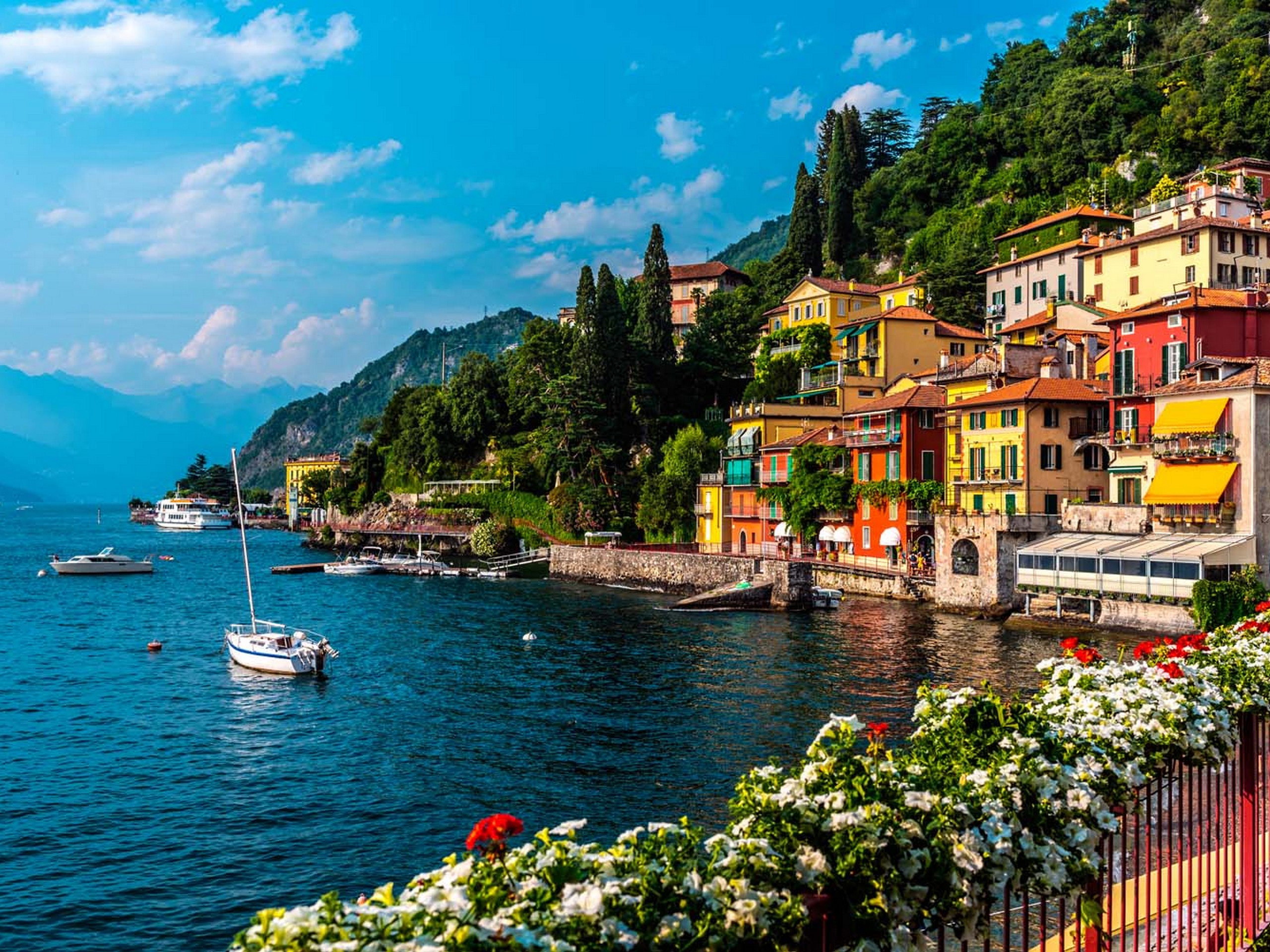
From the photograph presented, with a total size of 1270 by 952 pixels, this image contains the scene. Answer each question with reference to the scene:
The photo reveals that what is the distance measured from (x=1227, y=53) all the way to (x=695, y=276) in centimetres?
5999

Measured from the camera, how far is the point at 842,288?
3214 inches

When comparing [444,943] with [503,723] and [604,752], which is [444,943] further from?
[503,723]

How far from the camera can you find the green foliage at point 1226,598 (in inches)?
1352

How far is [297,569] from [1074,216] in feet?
233

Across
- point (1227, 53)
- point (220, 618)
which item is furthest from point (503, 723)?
point (1227, 53)

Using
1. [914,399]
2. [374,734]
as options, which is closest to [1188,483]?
[914,399]

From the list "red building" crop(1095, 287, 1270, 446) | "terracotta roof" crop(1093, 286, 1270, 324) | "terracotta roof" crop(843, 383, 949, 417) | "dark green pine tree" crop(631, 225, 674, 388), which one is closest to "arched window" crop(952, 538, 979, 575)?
"red building" crop(1095, 287, 1270, 446)

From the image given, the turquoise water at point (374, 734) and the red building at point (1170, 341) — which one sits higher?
the red building at point (1170, 341)

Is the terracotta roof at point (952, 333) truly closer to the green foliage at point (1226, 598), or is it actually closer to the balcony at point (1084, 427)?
the balcony at point (1084, 427)

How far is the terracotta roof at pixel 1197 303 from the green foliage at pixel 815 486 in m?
18.6

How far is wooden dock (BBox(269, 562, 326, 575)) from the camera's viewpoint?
8269 cm

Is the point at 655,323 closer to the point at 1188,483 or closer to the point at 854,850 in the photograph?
the point at 1188,483

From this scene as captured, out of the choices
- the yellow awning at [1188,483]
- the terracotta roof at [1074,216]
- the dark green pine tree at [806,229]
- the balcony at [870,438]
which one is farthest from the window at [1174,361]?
the dark green pine tree at [806,229]

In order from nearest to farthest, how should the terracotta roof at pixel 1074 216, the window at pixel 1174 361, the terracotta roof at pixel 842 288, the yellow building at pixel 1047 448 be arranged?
the window at pixel 1174 361 → the yellow building at pixel 1047 448 → the terracotta roof at pixel 1074 216 → the terracotta roof at pixel 842 288
